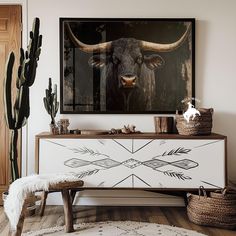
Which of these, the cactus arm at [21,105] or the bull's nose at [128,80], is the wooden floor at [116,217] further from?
the bull's nose at [128,80]

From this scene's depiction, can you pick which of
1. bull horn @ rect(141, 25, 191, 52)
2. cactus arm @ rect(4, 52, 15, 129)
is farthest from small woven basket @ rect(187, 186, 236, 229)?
cactus arm @ rect(4, 52, 15, 129)

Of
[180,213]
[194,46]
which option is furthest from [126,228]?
[194,46]

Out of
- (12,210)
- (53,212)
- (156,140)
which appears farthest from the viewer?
(53,212)

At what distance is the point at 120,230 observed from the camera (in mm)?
2791

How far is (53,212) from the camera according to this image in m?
3.33

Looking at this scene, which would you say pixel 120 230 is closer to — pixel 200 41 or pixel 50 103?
pixel 50 103

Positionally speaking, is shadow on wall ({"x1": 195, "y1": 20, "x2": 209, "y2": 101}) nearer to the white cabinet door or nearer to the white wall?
the white wall

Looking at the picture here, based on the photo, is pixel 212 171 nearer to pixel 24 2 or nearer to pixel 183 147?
pixel 183 147

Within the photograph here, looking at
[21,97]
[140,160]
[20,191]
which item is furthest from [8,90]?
[140,160]

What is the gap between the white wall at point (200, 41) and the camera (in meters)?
3.54

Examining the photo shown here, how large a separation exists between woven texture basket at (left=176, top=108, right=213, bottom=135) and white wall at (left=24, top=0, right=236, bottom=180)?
0.45 m

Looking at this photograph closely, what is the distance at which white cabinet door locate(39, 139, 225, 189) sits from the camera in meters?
3.01

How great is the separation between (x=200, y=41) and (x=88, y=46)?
3.74 feet

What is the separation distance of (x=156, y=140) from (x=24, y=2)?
1956 mm
